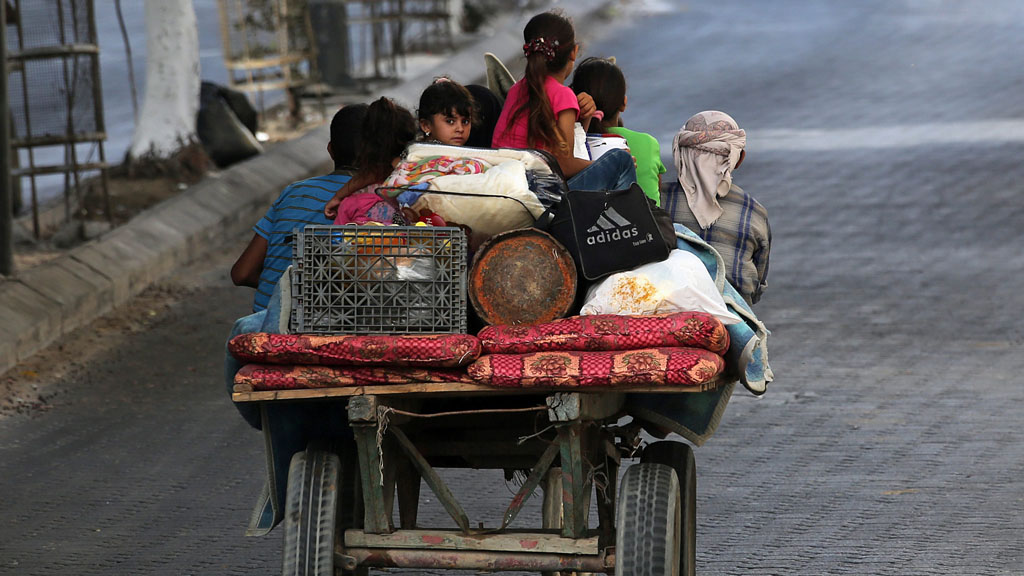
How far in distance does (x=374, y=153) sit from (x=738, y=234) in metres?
1.42

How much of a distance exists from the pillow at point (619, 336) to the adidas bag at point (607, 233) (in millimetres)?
247

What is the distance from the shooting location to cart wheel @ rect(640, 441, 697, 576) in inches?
184

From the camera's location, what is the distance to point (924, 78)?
19.8 m

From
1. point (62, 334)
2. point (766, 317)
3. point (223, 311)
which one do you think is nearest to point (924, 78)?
point (766, 317)

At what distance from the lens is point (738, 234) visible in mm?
5445

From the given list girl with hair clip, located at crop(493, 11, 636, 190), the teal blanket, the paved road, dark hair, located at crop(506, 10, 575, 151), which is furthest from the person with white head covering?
the paved road

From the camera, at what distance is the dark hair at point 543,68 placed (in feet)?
16.7

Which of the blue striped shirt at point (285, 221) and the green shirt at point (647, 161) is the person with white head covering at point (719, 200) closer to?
the green shirt at point (647, 161)

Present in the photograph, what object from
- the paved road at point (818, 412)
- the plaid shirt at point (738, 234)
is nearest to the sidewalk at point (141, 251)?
the paved road at point (818, 412)

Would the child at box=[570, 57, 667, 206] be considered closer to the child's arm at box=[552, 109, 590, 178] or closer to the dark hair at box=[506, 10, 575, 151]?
the dark hair at box=[506, 10, 575, 151]

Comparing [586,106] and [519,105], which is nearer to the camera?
[519,105]

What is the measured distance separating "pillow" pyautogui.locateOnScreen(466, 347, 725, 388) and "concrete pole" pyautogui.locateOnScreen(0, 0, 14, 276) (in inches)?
268

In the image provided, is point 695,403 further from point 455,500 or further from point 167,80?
point 167,80

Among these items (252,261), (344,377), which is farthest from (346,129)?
(344,377)
